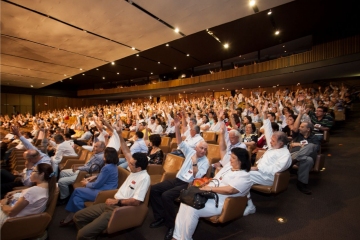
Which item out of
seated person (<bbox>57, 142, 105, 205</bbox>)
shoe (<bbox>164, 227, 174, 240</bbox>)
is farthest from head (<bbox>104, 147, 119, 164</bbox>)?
shoe (<bbox>164, 227, 174, 240</bbox>)

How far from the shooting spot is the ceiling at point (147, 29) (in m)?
3.65

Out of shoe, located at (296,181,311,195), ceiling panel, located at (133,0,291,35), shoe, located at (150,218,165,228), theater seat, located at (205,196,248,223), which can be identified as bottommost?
shoe, located at (150,218,165,228)

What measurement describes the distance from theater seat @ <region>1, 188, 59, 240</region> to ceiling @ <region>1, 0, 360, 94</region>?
3.19 meters

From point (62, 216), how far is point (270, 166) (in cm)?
281

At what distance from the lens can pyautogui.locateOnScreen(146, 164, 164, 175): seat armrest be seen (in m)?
3.37

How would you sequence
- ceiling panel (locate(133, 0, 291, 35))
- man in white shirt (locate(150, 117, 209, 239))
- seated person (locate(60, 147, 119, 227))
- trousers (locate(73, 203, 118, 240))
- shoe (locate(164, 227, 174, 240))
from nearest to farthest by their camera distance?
trousers (locate(73, 203, 118, 240))
shoe (locate(164, 227, 174, 240))
man in white shirt (locate(150, 117, 209, 239))
seated person (locate(60, 147, 119, 227))
ceiling panel (locate(133, 0, 291, 35))

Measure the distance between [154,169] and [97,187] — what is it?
1.02m

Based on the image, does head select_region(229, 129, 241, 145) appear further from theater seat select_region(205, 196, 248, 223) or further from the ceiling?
the ceiling

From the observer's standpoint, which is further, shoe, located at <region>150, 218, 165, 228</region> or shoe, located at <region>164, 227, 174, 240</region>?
shoe, located at <region>150, 218, 165, 228</region>

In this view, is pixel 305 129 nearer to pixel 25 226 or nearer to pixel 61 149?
pixel 25 226

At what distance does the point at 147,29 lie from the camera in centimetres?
448

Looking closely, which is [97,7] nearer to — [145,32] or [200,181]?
[145,32]

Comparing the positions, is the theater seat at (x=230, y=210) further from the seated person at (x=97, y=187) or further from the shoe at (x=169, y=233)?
the seated person at (x=97, y=187)

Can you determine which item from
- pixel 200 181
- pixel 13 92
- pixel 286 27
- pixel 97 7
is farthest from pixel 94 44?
pixel 13 92
